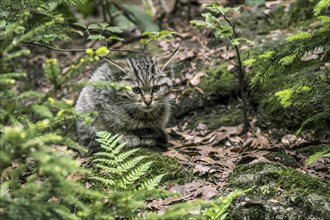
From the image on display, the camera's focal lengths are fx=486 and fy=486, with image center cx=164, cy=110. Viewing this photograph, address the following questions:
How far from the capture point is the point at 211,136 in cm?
733

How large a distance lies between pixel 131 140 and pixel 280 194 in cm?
→ 242

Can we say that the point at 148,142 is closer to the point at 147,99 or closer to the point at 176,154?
the point at 176,154

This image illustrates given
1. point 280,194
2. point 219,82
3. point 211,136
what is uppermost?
point 219,82

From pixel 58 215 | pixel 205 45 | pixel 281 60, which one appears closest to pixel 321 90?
pixel 281 60

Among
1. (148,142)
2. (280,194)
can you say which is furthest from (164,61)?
(280,194)

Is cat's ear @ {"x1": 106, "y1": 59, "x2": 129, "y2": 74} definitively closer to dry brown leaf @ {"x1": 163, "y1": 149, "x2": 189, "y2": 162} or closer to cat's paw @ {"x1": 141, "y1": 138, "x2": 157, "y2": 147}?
cat's paw @ {"x1": 141, "y1": 138, "x2": 157, "y2": 147}

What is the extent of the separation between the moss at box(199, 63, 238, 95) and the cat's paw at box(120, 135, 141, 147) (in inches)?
91.0

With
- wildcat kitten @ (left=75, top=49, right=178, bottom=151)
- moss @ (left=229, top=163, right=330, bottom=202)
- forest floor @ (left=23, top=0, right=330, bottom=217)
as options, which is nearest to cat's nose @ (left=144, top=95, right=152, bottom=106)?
wildcat kitten @ (left=75, top=49, right=178, bottom=151)

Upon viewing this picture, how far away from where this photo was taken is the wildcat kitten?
6180 millimetres

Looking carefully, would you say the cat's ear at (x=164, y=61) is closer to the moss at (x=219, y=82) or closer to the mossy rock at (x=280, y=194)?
the moss at (x=219, y=82)

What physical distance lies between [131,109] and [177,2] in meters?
5.63

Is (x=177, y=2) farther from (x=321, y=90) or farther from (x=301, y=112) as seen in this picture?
(x=321, y=90)

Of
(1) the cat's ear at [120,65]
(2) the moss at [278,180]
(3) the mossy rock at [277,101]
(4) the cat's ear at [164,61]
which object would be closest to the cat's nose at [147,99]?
(1) the cat's ear at [120,65]

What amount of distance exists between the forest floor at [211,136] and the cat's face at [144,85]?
69 centimetres
